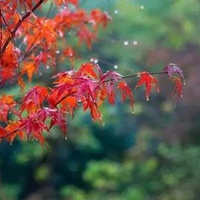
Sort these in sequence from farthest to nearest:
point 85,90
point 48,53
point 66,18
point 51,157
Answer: point 51,157 < point 66,18 < point 48,53 < point 85,90

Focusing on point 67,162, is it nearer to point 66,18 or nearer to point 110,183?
point 110,183

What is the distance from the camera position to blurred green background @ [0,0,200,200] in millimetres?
4441

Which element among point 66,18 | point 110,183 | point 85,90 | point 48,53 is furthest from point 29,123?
point 110,183

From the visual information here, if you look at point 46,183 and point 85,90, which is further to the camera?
point 46,183

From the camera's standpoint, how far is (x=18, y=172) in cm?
479

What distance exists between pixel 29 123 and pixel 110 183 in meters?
2.82

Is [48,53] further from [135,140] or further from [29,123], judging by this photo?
[135,140]

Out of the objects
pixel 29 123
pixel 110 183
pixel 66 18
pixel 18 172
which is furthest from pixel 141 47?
pixel 29 123

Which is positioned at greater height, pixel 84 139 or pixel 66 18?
pixel 66 18

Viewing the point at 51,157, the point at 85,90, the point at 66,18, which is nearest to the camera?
the point at 85,90

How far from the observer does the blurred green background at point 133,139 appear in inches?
175

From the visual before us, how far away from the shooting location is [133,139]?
475 cm

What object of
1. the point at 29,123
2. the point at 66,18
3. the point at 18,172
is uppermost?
the point at 66,18

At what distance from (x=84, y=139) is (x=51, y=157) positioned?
32 cm
